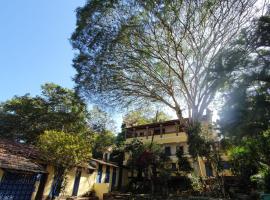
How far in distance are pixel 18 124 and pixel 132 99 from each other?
564 inches

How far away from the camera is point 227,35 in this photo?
42.5 feet

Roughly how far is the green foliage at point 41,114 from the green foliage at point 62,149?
9.70 metres

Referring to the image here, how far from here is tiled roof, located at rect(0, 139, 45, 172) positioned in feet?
34.0

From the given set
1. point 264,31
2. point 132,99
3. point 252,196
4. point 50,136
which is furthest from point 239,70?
point 50,136

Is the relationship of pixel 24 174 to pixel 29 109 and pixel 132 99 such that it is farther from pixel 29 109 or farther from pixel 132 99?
pixel 29 109

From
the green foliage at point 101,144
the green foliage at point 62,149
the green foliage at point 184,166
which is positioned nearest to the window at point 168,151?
the green foliage at point 184,166

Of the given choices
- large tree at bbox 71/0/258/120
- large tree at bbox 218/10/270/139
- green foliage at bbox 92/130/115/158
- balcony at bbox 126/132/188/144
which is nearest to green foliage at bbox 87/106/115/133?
green foliage at bbox 92/130/115/158

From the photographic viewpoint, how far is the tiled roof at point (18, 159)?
10.4 meters

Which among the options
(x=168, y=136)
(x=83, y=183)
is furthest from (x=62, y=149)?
(x=168, y=136)

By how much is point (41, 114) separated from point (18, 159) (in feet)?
40.1

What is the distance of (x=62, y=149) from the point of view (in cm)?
1254

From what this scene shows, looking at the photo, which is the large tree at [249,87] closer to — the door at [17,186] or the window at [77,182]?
the door at [17,186]

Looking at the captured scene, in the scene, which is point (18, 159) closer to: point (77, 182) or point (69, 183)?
point (69, 183)

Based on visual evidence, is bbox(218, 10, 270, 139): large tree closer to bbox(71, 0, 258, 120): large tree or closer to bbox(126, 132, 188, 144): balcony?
bbox(71, 0, 258, 120): large tree
